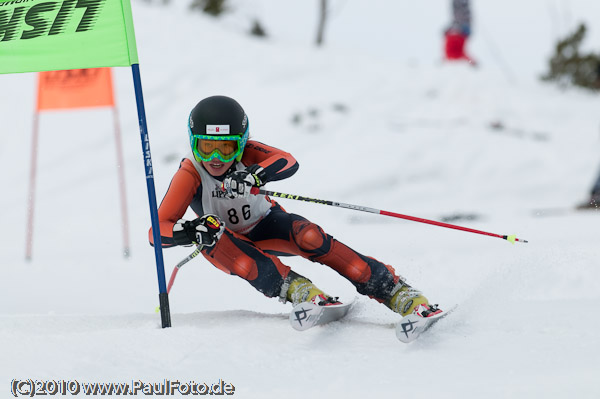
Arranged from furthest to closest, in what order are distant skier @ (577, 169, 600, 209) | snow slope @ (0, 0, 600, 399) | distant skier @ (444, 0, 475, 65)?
1. distant skier @ (444, 0, 475, 65)
2. distant skier @ (577, 169, 600, 209)
3. snow slope @ (0, 0, 600, 399)

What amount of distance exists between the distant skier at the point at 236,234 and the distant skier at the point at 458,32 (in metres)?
13.3

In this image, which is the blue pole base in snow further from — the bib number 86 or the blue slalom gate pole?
the bib number 86

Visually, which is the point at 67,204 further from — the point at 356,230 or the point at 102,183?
the point at 356,230

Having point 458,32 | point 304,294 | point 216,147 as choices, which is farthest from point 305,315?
point 458,32

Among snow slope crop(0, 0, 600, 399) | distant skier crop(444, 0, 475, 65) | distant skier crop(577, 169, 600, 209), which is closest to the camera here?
snow slope crop(0, 0, 600, 399)

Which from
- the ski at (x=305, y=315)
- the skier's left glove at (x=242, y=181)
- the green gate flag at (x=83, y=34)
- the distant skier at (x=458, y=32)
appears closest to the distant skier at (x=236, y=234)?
the skier's left glove at (x=242, y=181)

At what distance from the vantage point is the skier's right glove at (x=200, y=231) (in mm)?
3191

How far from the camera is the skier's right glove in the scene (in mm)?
3191

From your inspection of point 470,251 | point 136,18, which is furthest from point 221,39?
point 470,251

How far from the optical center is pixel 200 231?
125 inches

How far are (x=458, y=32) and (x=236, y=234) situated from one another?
13.5 meters

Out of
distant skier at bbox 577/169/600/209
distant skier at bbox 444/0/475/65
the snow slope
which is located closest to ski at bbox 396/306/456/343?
the snow slope

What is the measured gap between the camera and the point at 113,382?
2521 mm

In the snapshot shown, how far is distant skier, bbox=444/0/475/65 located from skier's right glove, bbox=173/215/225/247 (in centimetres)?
1382
